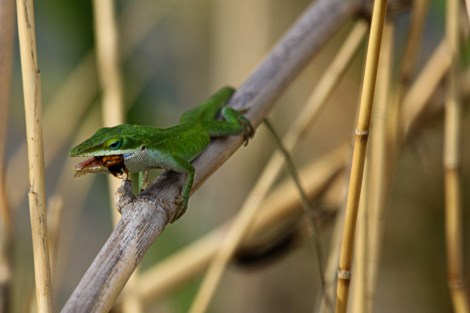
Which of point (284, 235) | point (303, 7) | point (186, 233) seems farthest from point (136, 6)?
point (284, 235)

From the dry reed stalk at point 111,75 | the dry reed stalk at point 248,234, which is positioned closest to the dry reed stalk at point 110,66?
the dry reed stalk at point 111,75

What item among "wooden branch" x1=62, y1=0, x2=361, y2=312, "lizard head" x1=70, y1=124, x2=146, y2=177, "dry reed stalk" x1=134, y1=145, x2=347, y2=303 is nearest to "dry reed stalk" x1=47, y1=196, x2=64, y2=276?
"lizard head" x1=70, y1=124, x2=146, y2=177

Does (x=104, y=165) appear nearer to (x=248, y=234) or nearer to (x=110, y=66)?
(x=110, y=66)

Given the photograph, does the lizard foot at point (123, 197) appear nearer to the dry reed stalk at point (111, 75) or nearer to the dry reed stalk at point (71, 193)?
the dry reed stalk at point (111, 75)

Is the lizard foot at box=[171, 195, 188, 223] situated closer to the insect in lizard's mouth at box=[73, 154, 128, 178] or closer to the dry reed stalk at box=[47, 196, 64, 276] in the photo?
the insect in lizard's mouth at box=[73, 154, 128, 178]

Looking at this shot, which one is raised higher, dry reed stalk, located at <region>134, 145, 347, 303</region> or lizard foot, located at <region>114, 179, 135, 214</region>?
dry reed stalk, located at <region>134, 145, 347, 303</region>

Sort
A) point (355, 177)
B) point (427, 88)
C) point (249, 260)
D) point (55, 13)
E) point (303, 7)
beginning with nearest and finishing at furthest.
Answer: point (355, 177), point (427, 88), point (249, 260), point (55, 13), point (303, 7)

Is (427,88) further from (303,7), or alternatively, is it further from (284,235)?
(303,7)
